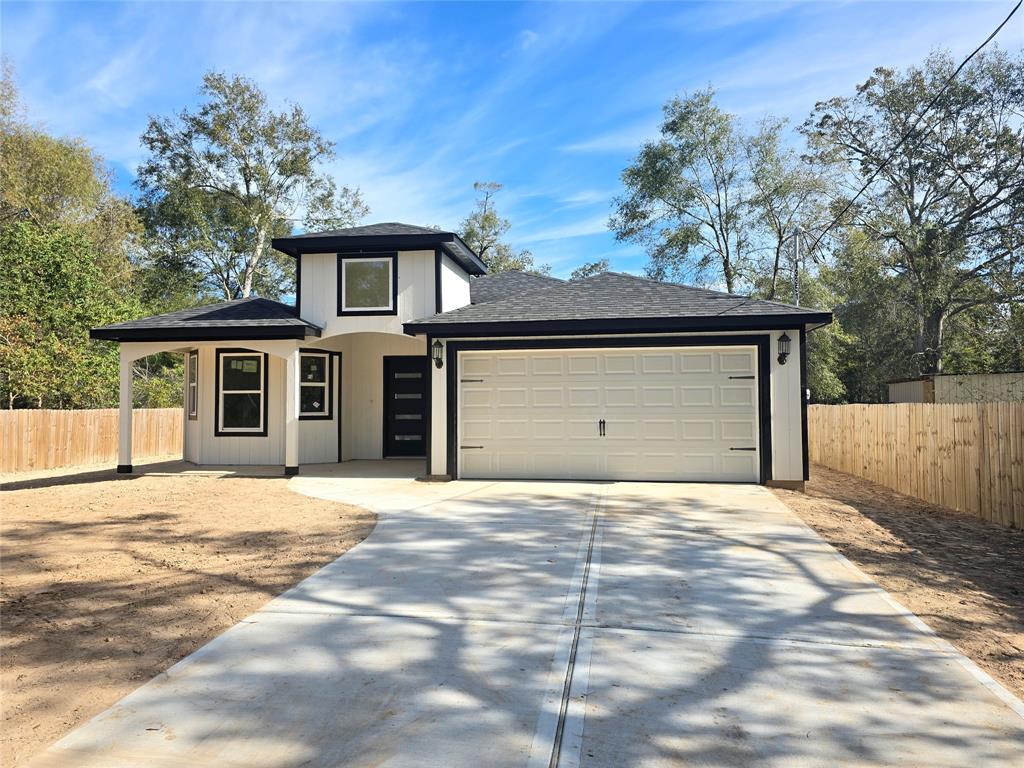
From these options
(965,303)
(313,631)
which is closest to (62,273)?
(313,631)

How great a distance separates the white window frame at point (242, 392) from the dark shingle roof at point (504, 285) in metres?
5.07

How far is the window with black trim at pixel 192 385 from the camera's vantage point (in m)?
13.9

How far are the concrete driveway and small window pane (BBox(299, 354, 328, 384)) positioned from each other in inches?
325

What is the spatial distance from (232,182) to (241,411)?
62.3 feet

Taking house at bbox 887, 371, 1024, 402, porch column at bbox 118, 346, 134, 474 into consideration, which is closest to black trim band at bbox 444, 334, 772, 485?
porch column at bbox 118, 346, 134, 474

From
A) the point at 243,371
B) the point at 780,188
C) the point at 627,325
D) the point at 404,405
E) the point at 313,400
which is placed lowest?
the point at 404,405

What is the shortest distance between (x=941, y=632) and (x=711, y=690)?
199 centimetres

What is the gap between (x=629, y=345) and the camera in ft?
34.8

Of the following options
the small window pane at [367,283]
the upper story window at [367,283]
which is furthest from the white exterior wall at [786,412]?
the small window pane at [367,283]

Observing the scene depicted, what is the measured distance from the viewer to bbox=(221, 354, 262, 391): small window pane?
13.6 metres

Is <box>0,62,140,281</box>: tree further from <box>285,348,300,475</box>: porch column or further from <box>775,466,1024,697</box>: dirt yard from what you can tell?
<box>775,466,1024,697</box>: dirt yard

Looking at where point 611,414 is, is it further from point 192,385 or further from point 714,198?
point 714,198

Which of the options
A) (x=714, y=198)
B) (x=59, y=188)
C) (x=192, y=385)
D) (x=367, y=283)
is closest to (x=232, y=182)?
(x=59, y=188)

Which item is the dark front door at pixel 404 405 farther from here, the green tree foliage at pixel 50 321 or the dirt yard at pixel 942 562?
the green tree foliage at pixel 50 321
